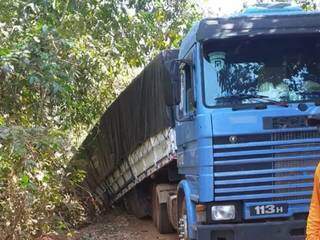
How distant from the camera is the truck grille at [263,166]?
19.5 ft

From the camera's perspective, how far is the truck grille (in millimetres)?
5941

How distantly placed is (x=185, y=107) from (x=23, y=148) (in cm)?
203

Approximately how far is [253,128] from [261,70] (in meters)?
0.71

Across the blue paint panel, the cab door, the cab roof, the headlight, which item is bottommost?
the headlight

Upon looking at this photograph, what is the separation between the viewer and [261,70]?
619 centimetres

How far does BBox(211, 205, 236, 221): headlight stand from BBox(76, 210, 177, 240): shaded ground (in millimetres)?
3605

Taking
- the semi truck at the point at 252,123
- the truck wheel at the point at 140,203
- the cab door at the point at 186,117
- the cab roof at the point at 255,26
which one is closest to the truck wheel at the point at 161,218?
the truck wheel at the point at 140,203

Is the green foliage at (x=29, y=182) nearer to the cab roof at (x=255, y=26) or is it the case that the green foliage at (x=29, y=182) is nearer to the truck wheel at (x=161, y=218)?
the truck wheel at (x=161, y=218)

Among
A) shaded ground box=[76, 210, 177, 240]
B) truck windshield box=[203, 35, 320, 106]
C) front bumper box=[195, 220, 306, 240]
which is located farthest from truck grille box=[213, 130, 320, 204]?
shaded ground box=[76, 210, 177, 240]

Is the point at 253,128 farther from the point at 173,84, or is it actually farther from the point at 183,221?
the point at 183,221

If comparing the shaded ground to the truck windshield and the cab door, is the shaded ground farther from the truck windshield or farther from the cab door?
the truck windshield

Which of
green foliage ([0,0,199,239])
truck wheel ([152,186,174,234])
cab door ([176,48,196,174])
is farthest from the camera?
truck wheel ([152,186,174,234])

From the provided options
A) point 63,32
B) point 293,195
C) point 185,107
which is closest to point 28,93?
point 63,32

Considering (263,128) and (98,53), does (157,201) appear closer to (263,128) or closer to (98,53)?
(98,53)
